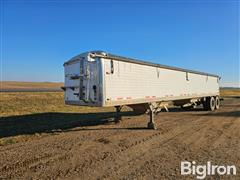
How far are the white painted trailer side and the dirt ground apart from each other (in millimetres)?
A: 1517

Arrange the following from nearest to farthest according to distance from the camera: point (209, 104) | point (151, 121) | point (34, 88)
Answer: point (151, 121) < point (209, 104) < point (34, 88)

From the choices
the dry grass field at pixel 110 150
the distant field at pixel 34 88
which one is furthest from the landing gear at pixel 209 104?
the distant field at pixel 34 88

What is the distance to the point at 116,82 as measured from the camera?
962cm

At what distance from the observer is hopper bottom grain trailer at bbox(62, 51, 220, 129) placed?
9.24m

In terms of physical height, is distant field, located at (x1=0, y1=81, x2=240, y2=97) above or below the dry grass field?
above

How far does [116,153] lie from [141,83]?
4.48 meters

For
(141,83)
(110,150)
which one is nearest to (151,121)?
(141,83)

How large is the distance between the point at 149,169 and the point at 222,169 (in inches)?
67.9

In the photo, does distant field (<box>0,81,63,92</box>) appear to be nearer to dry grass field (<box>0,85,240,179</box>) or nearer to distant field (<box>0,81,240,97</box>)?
distant field (<box>0,81,240,97</box>)

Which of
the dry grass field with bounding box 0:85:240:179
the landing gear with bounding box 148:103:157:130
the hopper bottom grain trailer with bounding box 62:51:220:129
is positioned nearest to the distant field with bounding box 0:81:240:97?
the dry grass field with bounding box 0:85:240:179

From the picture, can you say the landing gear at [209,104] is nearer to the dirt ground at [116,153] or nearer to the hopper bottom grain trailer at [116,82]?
the hopper bottom grain trailer at [116,82]

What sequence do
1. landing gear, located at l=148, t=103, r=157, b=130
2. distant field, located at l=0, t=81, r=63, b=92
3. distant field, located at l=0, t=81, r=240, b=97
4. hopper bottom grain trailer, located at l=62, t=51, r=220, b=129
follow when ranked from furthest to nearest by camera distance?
distant field, located at l=0, t=81, r=63, b=92 < distant field, located at l=0, t=81, r=240, b=97 < landing gear, located at l=148, t=103, r=157, b=130 < hopper bottom grain trailer, located at l=62, t=51, r=220, b=129

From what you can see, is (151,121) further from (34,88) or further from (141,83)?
(34,88)

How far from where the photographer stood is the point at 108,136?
9.48m
